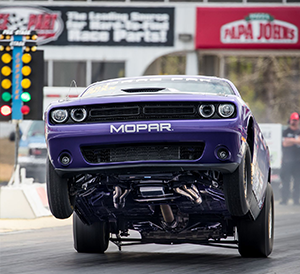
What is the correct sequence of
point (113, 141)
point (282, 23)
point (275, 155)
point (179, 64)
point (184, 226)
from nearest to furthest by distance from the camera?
point (113, 141) < point (184, 226) < point (275, 155) < point (282, 23) < point (179, 64)

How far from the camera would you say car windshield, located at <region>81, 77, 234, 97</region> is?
741 cm

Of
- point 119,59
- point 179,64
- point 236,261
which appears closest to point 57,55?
point 119,59

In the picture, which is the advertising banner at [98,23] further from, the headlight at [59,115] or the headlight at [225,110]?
the headlight at [225,110]

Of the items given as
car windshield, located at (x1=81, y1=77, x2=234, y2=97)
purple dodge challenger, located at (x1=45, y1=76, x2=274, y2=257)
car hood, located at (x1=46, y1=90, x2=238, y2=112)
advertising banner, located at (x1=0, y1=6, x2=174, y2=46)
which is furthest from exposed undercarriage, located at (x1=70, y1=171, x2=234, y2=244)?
advertising banner, located at (x1=0, y1=6, x2=174, y2=46)

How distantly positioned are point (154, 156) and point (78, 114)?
2.48ft

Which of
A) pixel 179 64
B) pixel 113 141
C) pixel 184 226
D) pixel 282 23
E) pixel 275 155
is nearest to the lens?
pixel 113 141

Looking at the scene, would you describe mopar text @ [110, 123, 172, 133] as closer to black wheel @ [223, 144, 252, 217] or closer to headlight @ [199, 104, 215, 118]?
headlight @ [199, 104, 215, 118]

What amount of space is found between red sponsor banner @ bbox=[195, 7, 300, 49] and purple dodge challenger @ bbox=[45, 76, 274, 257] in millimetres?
18628

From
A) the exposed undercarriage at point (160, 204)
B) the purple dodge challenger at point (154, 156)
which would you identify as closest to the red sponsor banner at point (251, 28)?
the exposed undercarriage at point (160, 204)

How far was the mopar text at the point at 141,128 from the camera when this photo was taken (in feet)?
20.4

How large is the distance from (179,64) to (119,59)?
75.5 ft

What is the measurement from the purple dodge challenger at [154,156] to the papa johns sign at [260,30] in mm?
18611

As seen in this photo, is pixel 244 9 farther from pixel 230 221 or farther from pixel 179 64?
pixel 179 64

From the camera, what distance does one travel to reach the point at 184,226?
7445 mm
